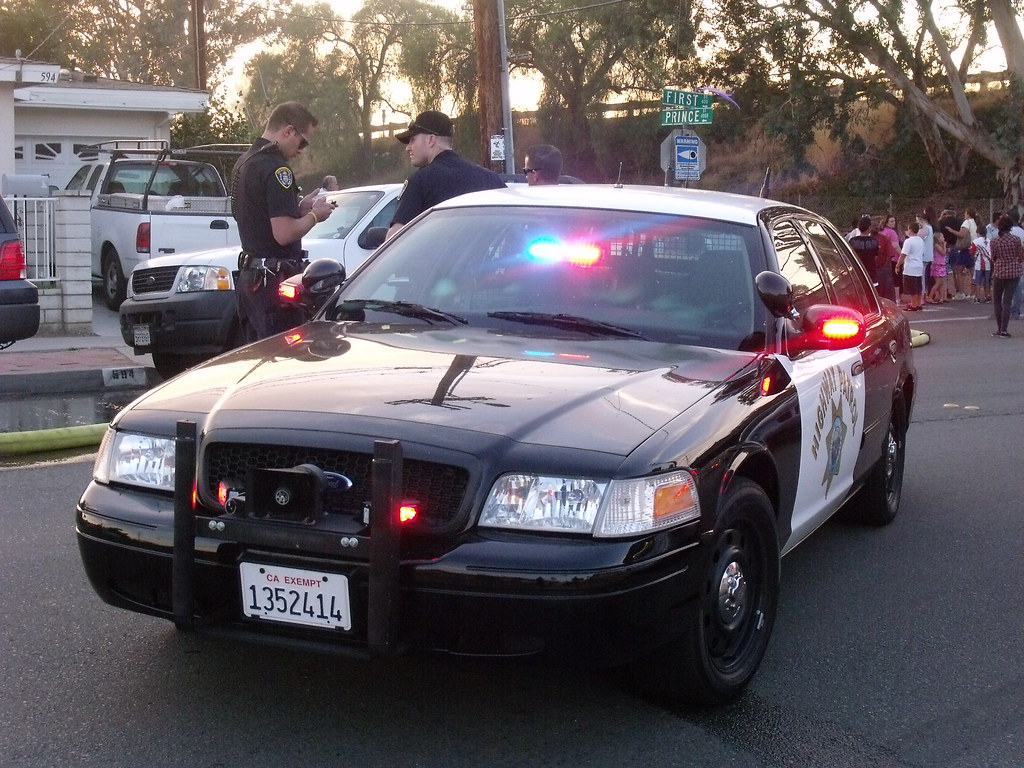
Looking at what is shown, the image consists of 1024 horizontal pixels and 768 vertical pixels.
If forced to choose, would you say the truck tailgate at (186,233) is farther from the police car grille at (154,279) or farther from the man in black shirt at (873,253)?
the man in black shirt at (873,253)

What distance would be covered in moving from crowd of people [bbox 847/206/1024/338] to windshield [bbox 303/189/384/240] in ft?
33.0

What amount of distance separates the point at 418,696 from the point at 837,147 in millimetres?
43135

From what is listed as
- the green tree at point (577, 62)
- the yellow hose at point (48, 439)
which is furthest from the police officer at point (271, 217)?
the green tree at point (577, 62)

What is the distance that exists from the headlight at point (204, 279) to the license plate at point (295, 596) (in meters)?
7.01

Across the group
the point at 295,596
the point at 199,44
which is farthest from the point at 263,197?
the point at 199,44

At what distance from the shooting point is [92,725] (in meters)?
3.68

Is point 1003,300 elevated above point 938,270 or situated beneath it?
situated beneath

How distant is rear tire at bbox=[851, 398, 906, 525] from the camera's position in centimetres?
614

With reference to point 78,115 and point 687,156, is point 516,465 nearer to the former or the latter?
point 687,156

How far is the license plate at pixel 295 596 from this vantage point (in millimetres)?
3328

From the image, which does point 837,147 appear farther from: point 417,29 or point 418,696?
point 418,696

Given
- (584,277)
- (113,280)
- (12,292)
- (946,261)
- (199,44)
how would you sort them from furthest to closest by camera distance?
(199,44), (946,261), (113,280), (12,292), (584,277)

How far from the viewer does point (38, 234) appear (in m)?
14.3

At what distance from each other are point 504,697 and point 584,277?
157 cm
